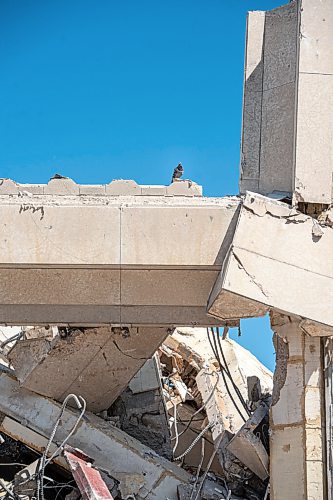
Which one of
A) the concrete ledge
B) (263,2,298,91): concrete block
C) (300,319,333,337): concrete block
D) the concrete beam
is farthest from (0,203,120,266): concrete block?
(263,2,298,91): concrete block

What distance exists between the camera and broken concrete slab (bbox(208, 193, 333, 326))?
616cm

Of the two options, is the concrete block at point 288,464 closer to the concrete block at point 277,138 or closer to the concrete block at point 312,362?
the concrete block at point 312,362

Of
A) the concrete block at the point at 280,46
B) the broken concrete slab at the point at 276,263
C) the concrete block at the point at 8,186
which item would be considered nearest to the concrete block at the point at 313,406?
the broken concrete slab at the point at 276,263

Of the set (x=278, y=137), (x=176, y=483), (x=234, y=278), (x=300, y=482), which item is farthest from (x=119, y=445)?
(x=278, y=137)

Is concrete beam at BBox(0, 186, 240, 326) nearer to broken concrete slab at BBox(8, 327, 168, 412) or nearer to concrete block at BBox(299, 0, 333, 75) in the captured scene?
concrete block at BBox(299, 0, 333, 75)

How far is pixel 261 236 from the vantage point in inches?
245

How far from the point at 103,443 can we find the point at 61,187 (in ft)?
7.03

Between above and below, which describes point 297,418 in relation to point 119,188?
below

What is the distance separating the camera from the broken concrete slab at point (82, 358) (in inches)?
306

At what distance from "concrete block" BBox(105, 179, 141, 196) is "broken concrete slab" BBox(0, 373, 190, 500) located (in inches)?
74.9

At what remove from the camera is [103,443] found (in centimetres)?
773

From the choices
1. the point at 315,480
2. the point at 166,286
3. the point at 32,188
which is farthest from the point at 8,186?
the point at 315,480

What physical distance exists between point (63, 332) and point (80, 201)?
1.65 m

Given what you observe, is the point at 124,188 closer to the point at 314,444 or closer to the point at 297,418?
the point at 297,418
